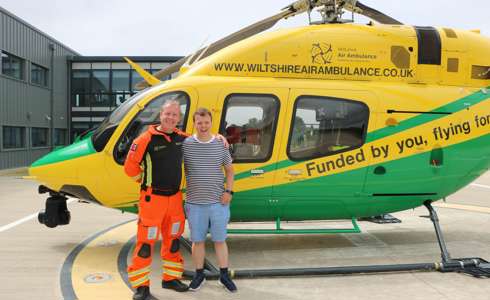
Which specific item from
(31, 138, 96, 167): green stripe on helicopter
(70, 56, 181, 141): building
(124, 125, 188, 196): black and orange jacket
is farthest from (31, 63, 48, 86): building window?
(124, 125, 188, 196): black and orange jacket

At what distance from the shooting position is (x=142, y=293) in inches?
155

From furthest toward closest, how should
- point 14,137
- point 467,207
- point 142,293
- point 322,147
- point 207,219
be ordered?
1. point 14,137
2. point 467,207
3. point 322,147
4. point 207,219
5. point 142,293

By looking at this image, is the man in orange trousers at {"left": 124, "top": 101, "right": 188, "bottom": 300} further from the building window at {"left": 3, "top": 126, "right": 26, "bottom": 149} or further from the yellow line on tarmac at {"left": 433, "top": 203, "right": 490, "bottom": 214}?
the building window at {"left": 3, "top": 126, "right": 26, "bottom": 149}

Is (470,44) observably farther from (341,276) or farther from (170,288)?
(170,288)

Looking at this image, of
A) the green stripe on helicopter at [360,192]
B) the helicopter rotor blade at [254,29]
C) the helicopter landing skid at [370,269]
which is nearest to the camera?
the helicopter landing skid at [370,269]

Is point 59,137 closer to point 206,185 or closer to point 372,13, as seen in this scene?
point 372,13

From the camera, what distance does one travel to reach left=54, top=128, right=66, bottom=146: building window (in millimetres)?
Result: 24019

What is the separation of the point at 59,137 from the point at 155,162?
23.3 meters

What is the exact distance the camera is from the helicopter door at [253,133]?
504cm

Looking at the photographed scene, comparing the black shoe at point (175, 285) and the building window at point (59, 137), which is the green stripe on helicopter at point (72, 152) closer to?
the black shoe at point (175, 285)

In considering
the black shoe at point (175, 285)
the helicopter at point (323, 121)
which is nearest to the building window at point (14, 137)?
the helicopter at point (323, 121)

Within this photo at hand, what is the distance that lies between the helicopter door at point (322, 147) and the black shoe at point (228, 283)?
4.34 feet

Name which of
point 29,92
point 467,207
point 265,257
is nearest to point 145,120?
point 265,257

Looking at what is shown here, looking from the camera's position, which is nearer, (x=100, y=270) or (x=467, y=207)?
(x=100, y=270)
